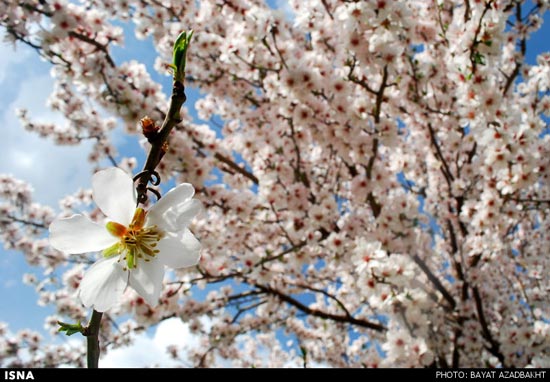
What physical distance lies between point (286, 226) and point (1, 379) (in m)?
3.76

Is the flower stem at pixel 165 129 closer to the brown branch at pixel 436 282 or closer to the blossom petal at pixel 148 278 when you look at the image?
the blossom petal at pixel 148 278

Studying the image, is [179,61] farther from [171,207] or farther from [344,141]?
[344,141]

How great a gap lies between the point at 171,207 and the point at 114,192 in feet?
0.47

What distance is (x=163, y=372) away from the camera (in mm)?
1821

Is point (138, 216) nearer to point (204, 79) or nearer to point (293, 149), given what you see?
point (293, 149)

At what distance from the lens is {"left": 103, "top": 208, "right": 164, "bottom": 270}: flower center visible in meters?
0.98

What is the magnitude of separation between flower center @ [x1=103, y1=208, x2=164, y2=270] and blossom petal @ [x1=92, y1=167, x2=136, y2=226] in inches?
1.2

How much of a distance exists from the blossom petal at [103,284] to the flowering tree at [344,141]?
2.84m

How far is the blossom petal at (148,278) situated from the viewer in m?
0.96

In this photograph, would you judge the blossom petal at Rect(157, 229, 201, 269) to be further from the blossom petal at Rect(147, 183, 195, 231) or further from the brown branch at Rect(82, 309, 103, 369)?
the brown branch at Rect(82, 309, 103, 369)

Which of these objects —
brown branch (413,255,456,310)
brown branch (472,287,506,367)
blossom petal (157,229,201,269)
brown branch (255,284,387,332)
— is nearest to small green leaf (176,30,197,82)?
blossom petal (157,229,201,269)

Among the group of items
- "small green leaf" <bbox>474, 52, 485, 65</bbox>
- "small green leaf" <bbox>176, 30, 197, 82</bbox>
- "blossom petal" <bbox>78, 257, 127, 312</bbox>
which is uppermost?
"small green leaf" <bbox>474, 52, 485, 65</bbox>

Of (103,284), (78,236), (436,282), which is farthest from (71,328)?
(436,282)

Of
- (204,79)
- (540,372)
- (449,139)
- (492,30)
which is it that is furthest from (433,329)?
(204,79)
